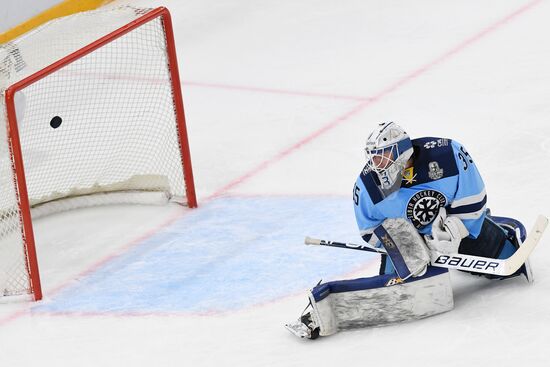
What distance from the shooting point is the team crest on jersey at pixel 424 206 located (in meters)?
4.30

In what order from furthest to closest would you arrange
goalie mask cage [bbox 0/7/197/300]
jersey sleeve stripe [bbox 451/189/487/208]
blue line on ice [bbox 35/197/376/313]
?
goalie mask cage [bbox 0/7/197/300] → blue line on ice [bbox 35/197/376/313] → jersey sleeve stripe [bbox 451/189/487/208]

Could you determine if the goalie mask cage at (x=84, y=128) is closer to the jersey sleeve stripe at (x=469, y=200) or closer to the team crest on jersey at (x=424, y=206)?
the team crest on jersey at (x=424, y=206)

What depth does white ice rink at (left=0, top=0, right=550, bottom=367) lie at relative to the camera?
434 cm

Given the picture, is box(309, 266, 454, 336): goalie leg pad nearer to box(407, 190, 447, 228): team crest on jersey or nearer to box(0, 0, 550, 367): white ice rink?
box(0, 0, 550, 367): white ice rink

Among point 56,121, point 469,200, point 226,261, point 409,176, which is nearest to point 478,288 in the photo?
point 469,200

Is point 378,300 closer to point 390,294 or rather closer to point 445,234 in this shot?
point 390,294

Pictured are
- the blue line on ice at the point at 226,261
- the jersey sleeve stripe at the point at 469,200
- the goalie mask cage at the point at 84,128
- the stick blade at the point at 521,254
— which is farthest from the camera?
the goalie mask cage at the point at 84,128

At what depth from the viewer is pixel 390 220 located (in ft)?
14.2

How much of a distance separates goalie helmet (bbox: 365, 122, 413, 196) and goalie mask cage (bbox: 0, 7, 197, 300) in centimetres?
142

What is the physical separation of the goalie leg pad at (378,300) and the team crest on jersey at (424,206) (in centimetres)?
17

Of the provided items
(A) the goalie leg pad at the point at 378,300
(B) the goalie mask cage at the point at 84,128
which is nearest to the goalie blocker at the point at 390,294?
(A) the goalie leg pad at the point at 378,300

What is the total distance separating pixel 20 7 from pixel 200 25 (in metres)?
1.12

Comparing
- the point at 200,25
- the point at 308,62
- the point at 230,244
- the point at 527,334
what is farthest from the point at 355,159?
the point at 200,25

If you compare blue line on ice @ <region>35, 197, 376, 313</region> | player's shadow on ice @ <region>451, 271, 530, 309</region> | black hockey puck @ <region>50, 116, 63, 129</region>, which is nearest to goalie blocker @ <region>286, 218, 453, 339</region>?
player's shadow on ice @ <region>451, 271, 530, 309</region>
